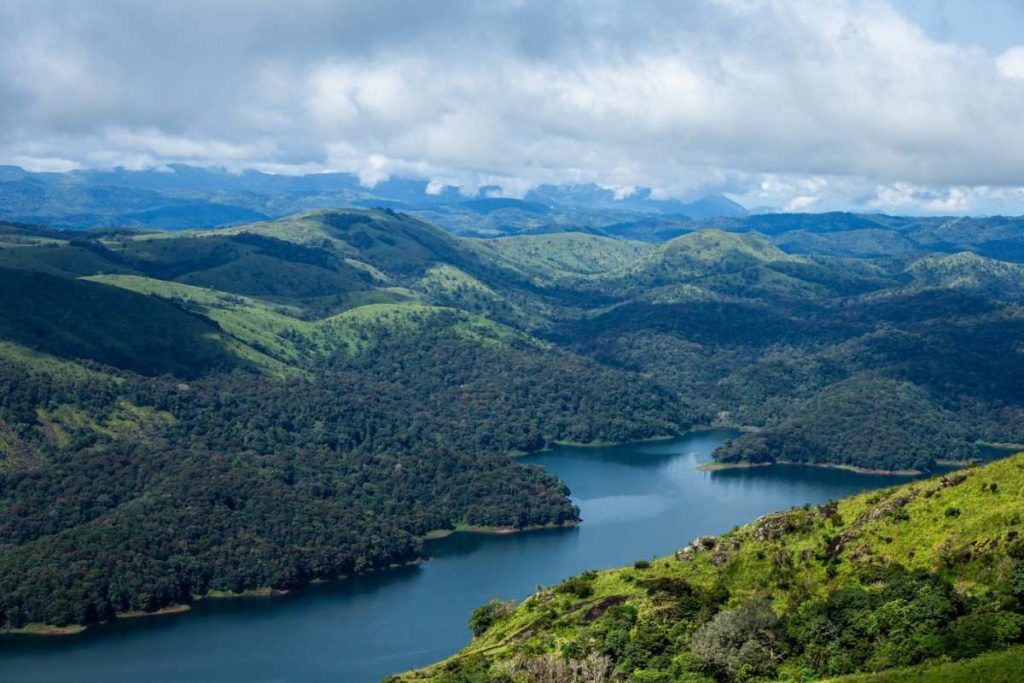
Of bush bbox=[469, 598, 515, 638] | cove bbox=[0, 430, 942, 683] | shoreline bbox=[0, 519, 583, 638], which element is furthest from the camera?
shoreline bbox=[0, 519, 583, 638]

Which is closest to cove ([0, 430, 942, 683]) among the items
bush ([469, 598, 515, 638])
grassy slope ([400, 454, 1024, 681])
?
bush ([469, 598, 515, 638])

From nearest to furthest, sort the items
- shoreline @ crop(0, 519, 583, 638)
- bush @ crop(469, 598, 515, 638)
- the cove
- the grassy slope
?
the grassy slope < bush @ crop(469, 598, 515, 638) < the cove < shoreline @ crop(0, 519, 583, 638)

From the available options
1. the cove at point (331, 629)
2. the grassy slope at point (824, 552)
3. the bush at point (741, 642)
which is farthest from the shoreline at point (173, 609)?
the bush at point (741, 642)

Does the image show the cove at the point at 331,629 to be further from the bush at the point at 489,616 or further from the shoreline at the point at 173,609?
the bush at the point at 489,616

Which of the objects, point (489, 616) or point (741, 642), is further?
point (489, 616)

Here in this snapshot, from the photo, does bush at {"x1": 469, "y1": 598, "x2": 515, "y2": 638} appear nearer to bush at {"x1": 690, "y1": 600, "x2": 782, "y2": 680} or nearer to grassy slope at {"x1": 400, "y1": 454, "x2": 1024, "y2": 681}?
grassy slope at {"x1": 400, "y1": 454, "x2": 1024, "y2": 681}

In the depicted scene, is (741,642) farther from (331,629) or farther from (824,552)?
(331,629)

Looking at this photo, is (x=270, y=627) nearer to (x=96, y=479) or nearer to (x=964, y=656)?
(x=96, y=479)

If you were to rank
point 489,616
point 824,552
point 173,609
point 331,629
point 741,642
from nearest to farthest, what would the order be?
1. point 741,642
2. point 824,552
3. point 489,616
4. point 331,629
5. point 173,609

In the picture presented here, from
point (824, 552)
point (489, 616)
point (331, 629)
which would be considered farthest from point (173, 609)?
point (824, 552)
